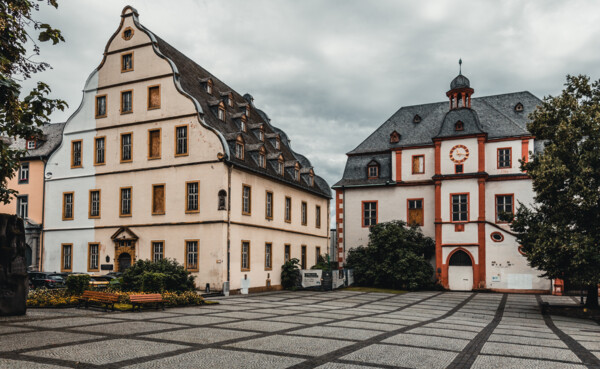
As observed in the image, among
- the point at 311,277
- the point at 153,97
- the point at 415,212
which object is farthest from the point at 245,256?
the point at 415,212

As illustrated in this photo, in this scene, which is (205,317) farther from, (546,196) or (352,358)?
(546,196)

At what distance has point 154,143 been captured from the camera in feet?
110

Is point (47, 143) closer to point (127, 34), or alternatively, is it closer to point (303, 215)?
point (127, 34)

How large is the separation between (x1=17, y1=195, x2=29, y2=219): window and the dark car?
1111 cm

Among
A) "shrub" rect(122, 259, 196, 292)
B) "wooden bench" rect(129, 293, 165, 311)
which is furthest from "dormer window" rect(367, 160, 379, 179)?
"wooden bench" rect(129, 293, 165, 311)

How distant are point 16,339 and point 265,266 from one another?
23.5 m

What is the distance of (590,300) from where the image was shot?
2448cm

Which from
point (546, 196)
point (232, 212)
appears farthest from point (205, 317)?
point (546, 196)

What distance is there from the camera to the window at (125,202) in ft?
111

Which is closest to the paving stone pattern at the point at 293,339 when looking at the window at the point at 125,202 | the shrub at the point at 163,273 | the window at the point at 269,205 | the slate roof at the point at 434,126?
the shrub at the point at 163,273

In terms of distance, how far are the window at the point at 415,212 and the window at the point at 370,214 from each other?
276 centimetres

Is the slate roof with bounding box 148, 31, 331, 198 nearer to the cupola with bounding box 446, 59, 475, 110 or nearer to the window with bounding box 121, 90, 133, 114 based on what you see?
the window with bounding box 121, 90, 133, 114

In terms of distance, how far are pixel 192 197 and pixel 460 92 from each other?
21.7 m

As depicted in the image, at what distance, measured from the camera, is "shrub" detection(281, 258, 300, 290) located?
37.3 meters
